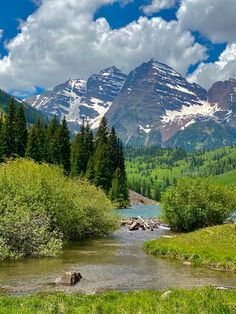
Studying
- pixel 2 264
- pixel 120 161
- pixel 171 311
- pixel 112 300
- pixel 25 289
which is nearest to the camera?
pixel 171 311

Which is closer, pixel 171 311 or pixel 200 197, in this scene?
pixel 171 311

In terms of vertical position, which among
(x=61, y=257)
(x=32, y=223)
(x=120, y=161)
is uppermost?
(x=120, y=161)

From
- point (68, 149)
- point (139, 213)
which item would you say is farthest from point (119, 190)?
point (68, 149)

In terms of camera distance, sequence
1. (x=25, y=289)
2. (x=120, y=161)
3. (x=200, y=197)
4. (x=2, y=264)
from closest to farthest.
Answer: (x=25, y=289) < (x=2, y=264) < (x=200, y=197) < (x=120, y=161)

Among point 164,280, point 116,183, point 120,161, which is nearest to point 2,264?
point 164,280

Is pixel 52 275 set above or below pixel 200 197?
below

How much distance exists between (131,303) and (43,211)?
24.2 m

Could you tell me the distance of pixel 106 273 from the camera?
3472 cm

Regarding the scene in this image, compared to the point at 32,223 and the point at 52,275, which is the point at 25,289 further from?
the point at 32,223

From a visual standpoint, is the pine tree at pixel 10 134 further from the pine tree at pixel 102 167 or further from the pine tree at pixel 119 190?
the pine tree at pixel 119 190

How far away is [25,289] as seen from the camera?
1093 inches

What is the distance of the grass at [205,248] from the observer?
3827 cm

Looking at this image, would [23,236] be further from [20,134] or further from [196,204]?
[20,134]

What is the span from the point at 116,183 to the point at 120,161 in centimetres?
1769
